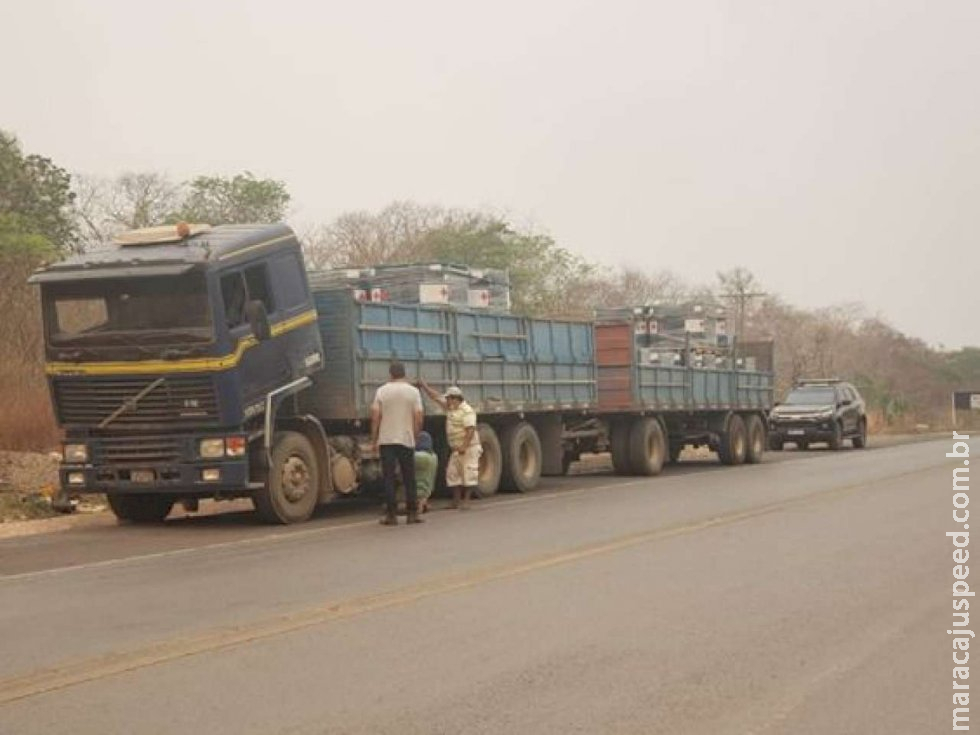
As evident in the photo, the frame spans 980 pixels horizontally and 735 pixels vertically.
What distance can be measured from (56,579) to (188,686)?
14.2 ft

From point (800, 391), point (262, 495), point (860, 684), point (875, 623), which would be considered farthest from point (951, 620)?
point (800, 391)

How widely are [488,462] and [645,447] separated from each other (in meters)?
5.23

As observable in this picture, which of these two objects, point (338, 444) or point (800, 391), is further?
point (800, 391)

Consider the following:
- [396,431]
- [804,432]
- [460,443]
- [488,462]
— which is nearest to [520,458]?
[488,462]

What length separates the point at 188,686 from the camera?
20.1 ft

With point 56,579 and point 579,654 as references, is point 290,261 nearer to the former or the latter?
point 56,579

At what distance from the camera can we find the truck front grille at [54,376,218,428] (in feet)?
43.5

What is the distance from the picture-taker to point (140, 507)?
587 inches

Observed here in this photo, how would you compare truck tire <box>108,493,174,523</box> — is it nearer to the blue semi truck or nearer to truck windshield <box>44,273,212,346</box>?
the blue semi truck

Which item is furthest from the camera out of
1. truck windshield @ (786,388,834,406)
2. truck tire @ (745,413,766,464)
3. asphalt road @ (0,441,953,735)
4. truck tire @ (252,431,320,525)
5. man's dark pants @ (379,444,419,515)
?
truck windshield @ (786,388,834,406)

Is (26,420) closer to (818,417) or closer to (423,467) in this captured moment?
(423,467)

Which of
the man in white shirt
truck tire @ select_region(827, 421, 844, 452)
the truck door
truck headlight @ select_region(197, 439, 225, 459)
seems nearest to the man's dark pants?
the man in white shirt

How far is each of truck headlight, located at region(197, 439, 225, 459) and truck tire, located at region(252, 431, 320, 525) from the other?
2.28ft

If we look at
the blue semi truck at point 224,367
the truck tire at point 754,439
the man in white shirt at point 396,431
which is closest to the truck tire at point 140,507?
the blue semi truck at point 224,367
